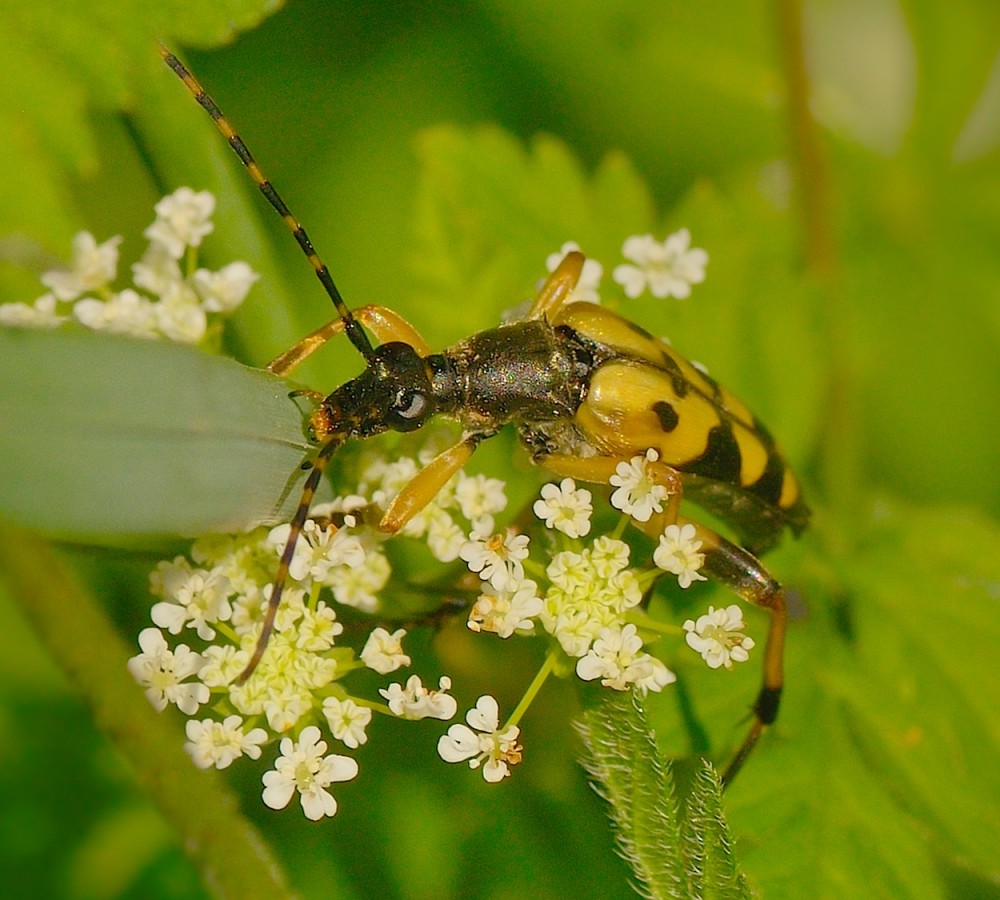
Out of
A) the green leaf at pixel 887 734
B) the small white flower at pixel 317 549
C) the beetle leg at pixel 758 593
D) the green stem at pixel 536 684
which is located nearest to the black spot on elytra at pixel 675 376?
the beetle leg at pixel 758 593

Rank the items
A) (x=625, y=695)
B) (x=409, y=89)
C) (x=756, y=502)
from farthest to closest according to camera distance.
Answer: (x=409, y=89), (x=756, y=502), (x=625, y=695)

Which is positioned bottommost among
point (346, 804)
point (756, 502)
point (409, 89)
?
point (346, 804)

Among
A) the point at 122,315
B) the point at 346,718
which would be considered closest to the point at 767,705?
the point at 346,718

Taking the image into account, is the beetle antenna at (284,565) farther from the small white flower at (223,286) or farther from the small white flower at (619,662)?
the small white flower at (619,662)

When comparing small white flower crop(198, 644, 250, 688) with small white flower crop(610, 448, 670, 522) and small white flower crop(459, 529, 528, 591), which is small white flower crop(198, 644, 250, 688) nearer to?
small white flower crop(459, 529, 528, 591)

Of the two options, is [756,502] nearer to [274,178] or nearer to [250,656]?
[250,656]

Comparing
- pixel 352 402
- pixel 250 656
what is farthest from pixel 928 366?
pixel 250 656

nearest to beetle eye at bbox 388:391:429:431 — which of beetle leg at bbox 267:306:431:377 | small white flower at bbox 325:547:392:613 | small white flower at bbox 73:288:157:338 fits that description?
beetle leg at bbox 267:306:431:377
